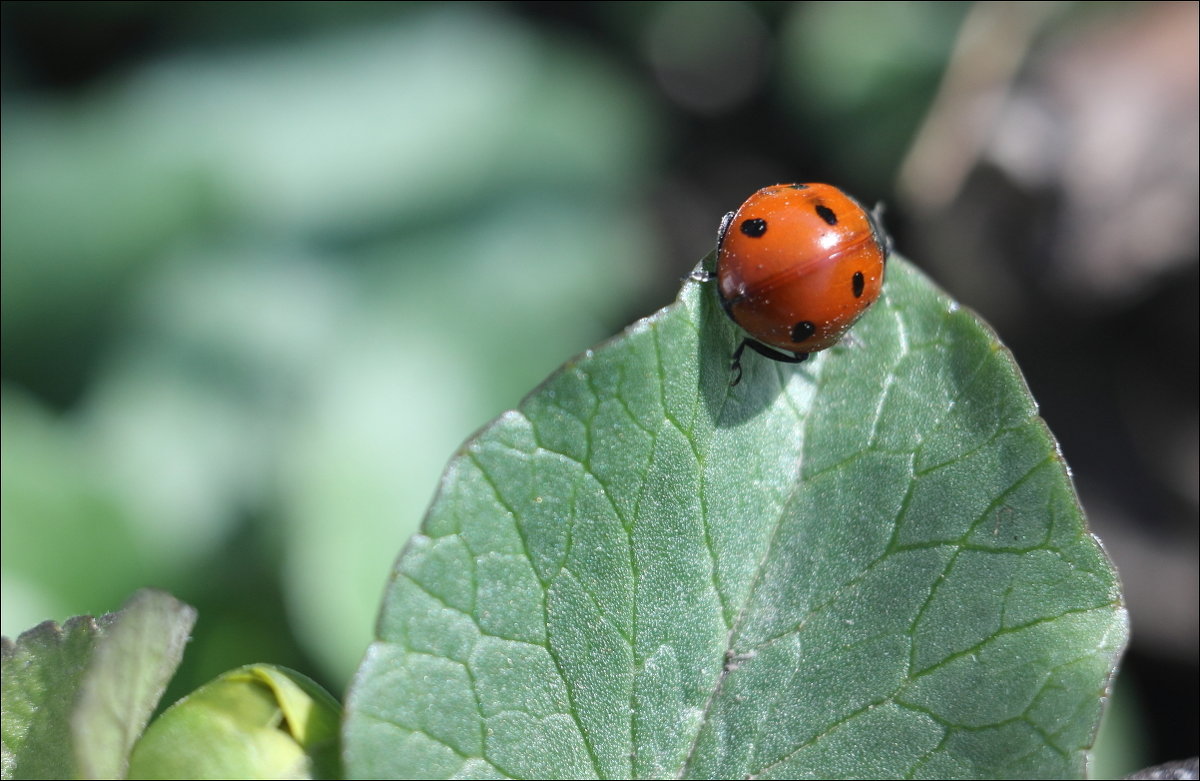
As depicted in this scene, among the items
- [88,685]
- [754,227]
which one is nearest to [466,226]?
[754,227]

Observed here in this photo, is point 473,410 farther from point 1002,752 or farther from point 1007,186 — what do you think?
point 1002,752

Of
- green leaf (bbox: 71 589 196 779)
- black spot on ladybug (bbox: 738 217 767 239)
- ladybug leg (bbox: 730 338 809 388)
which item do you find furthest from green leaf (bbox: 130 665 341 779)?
black spot on ladybug (bbox: 738 217 767 239)

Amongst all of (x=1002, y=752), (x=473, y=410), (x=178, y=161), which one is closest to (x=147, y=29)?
(x=178, y=161)

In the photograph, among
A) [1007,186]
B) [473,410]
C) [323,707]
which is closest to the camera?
[323,707]

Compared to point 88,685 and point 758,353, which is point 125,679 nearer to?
point 88,685

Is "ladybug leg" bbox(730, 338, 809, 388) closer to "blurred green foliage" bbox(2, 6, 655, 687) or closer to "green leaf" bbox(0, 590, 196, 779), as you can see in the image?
"green leaf" bbox(0, 590, 196, 779)

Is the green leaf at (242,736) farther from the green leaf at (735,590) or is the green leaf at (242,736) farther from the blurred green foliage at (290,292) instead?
the blurred green foliage at (290,292)

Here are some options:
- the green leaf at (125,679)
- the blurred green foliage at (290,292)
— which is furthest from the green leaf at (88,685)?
the blurred green foliage at (290,292)

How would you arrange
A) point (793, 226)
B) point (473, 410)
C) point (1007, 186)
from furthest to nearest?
point (1007, 186)
point (473, 410)
point (793, 226)
